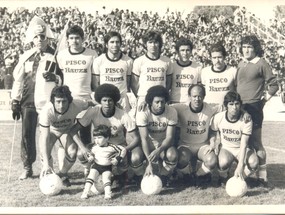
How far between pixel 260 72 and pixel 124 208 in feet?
2.94

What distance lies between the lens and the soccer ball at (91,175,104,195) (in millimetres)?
1920

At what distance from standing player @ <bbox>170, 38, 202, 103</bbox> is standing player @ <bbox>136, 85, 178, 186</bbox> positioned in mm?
75

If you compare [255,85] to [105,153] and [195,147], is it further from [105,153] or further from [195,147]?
[105,153]

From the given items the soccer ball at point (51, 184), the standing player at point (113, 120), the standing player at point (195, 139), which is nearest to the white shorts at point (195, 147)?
the standing player at point (195, 139)

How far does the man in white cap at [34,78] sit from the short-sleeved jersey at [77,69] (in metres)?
0.04

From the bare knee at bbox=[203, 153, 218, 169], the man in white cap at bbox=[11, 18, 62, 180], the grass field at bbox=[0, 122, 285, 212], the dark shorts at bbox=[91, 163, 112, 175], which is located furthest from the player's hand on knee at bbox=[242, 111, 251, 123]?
the man in white cap at bbox=[11, 18, 62, 180]

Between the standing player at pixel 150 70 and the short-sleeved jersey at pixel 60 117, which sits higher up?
the standing player at pixel 150 70

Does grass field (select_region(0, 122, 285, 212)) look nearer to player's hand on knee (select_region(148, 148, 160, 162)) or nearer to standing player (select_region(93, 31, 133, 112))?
player's hand on knee (select_region(148, 148, 160, 162))

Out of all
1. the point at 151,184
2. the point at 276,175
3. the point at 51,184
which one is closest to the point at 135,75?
the point at 151,184

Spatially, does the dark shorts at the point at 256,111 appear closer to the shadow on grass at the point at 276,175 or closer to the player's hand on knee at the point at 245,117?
the player's hand on knee at the point at 245,117

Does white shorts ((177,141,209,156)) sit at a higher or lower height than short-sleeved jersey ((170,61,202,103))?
lower

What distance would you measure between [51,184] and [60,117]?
0.99ft

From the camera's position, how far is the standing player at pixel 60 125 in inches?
73.3

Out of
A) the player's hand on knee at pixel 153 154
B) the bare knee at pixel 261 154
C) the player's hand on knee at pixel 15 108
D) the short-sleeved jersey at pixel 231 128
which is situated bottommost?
the bare knee at pixel 261 154
